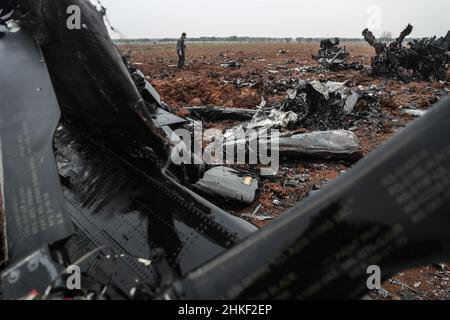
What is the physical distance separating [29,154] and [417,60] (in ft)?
49.9

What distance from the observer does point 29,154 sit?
2537 millimetres

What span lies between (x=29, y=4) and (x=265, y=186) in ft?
12.6

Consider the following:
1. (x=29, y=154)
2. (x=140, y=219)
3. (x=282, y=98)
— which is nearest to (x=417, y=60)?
(x=282, y=98)

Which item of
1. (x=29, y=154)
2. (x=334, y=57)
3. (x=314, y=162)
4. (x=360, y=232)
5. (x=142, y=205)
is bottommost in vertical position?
(x=314, y=162)

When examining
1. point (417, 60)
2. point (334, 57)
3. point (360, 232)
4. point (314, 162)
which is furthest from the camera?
point (334, 57)

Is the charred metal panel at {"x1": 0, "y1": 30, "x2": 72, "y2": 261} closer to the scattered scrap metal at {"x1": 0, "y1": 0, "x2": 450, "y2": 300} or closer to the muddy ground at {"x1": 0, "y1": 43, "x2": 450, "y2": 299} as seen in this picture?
the scattered scrap metal at {"x1": 0, "y1": 0, "x2": 450, "y2": 300}

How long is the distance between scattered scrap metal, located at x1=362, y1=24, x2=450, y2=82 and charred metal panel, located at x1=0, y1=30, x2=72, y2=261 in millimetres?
13785

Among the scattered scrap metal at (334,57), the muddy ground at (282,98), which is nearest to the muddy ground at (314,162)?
the muddy ground at (282,98)

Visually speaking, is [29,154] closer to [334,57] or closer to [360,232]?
[360,232]

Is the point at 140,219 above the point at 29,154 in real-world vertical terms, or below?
below

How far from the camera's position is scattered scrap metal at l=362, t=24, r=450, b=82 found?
45.4 feet

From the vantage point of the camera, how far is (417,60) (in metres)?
14.2

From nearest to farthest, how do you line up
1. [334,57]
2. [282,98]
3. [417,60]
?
[282,98] < [417,60] < [334,57]

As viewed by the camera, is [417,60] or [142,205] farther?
[417,60]
